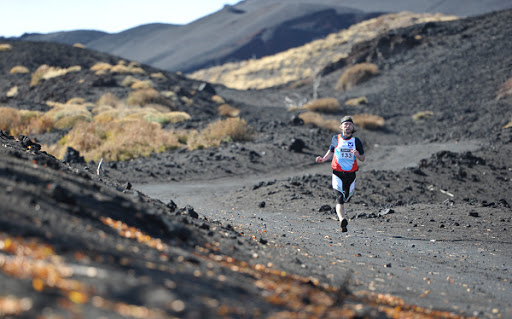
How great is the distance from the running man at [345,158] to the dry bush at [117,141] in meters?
10.8

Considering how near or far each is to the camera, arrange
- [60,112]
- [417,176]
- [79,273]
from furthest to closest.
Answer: [60,112]
[417,176]
[79,273]

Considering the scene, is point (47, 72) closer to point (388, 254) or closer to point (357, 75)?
point (357, 75)

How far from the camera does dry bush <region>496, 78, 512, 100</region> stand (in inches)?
1010

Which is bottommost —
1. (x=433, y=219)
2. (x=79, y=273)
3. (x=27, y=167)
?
(x=433, y=219)

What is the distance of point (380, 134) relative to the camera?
948 inches

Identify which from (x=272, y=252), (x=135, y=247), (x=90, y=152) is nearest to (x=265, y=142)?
(x=90, y=152)

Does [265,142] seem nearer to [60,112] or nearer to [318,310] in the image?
[60,112]

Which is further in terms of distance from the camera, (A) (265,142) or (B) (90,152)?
(A) (265,142)

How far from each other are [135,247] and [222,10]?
455ft

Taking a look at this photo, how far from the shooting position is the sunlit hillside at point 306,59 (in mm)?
62125

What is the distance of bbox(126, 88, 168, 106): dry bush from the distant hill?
6029 cm

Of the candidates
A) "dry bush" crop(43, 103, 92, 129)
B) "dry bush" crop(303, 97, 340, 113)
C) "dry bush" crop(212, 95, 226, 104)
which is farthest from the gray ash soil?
"dry bush" crop(212, 95, 226, 104)

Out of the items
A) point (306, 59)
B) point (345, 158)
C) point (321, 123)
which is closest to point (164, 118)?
point (321, 123)

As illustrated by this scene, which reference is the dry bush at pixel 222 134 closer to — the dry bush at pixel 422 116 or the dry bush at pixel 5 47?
the dry bush at pixel 422 116
